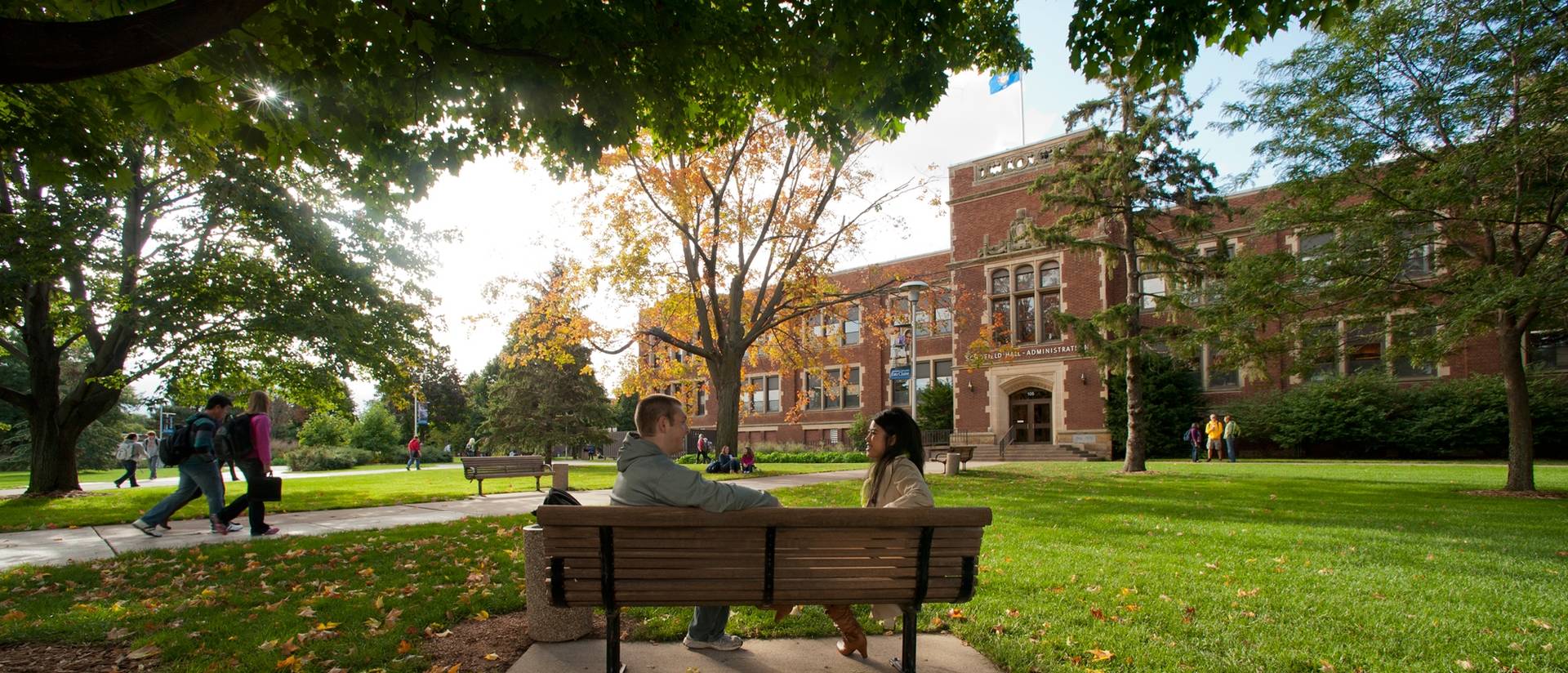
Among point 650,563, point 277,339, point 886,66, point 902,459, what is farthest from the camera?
point 277,339

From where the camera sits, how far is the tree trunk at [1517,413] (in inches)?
517

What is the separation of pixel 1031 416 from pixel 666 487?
32736 millimetres

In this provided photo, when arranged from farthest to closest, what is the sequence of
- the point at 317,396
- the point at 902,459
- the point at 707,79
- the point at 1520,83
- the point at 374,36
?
the point at 317,396, the point at 1520,83, the point at 707,79, the point at 374,36, the point at 902,459

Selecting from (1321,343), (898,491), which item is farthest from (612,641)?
(1321,343)

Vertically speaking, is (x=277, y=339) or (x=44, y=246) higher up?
(x=44, y=246)

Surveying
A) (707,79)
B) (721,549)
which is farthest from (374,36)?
(721,549)

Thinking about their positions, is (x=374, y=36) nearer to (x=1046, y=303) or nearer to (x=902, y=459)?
(x=902, y=459)

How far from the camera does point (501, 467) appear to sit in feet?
48.7

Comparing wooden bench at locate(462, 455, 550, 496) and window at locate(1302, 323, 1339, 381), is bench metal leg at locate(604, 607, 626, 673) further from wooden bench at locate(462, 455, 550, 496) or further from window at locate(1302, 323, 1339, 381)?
window at locate(1302, 323, 1339, 381)

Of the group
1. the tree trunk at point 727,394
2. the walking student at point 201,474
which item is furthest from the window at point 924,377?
the walking student at point 201,474

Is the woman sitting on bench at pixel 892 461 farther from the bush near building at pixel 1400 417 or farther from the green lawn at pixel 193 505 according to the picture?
the bush near building at pixel 1400 417

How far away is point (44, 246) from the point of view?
40.9 feet

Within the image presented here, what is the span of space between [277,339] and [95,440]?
3495cm

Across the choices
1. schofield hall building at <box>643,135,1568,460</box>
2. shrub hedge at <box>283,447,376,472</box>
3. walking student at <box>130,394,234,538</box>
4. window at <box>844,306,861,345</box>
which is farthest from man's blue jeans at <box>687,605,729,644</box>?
shrub hedge at <box>283,447,376,472</box>
